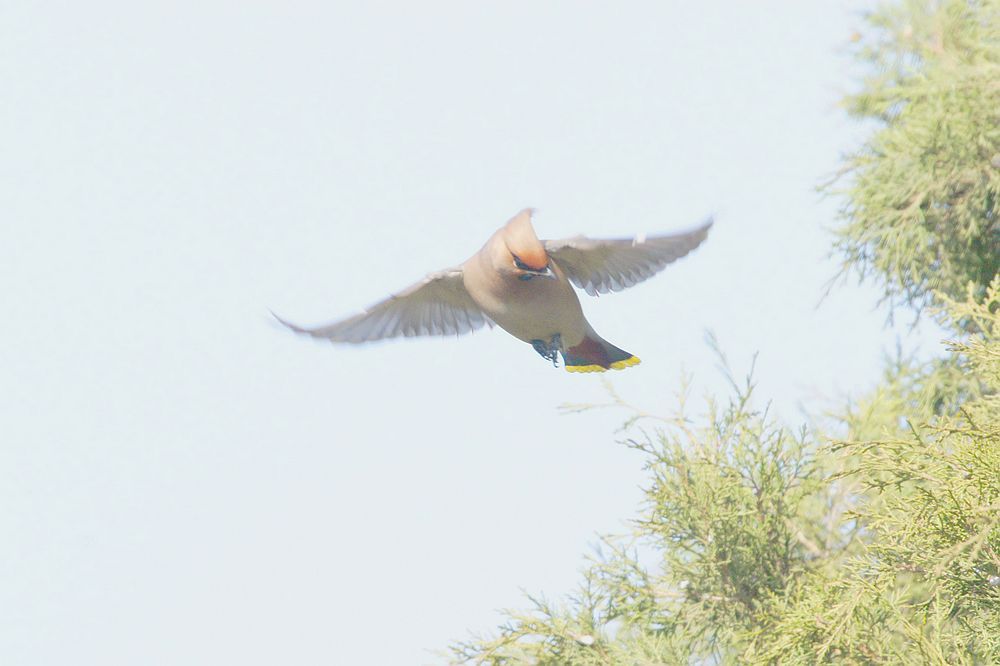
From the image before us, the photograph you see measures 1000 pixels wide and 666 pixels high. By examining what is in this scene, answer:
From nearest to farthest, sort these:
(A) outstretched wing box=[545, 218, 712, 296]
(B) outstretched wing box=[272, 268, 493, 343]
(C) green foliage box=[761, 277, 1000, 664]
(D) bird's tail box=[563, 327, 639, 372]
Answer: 1. (C) green foliage box=[761, 277, 1000, 664]
2. (A) outstretched wing box=[545, 218, 712, 296]
3. (B) outstretched wing box=[272, 268, 493, 343]
4. (D) bird's tail box=[563, 327, 639, 372]

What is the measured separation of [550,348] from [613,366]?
0.95 ft

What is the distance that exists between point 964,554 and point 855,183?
2380mm

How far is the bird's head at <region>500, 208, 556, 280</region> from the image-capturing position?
14.0 feet

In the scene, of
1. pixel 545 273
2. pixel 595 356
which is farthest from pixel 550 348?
pixel 545 273

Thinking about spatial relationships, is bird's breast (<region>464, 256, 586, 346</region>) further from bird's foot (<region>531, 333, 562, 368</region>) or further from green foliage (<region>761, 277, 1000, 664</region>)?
green foliage (<region>761, 277, 1000, 664</region>)

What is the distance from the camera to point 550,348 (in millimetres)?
5008

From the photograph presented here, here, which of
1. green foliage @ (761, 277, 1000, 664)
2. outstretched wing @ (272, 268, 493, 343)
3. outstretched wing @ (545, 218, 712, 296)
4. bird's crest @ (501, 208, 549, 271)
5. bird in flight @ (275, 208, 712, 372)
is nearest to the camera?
green foliage @ (761, 277, 1000, 664)

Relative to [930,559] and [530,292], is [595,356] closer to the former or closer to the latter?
[530,292]

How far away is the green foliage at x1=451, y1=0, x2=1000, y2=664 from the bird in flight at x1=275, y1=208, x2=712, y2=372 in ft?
1.68

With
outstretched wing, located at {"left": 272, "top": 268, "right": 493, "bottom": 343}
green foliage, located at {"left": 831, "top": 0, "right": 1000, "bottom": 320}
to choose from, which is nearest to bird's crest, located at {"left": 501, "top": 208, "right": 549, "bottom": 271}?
outstretched wing, located at {"left": 272, "top": 268, "right": 493, "bottom": 343}

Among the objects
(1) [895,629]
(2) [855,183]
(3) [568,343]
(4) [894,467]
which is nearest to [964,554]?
(4) [894,467]

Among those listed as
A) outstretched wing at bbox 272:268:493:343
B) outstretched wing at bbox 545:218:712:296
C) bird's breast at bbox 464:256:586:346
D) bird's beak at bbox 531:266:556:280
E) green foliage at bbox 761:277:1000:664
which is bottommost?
green foliage at bbox 761:277:1000:664

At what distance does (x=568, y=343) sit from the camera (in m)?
5.00

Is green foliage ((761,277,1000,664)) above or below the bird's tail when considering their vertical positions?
below
